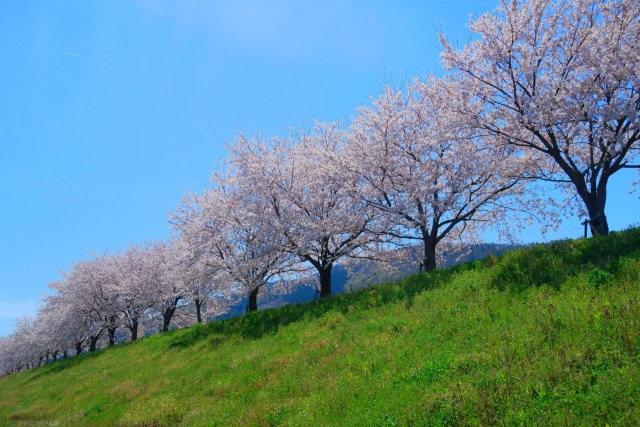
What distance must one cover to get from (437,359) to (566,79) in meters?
16.2

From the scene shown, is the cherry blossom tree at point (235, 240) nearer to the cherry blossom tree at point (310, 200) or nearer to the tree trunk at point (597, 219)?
the cherry blossom tree at point (310, 200)

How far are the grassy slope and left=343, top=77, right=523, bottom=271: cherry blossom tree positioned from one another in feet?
21.9

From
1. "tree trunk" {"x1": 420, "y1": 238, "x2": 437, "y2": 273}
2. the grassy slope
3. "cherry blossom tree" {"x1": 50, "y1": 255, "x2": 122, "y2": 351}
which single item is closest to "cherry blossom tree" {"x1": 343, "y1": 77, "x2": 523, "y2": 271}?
"tree trunk" {"x1": 420, "y1": 238, "x2": 437, "y2": 273}

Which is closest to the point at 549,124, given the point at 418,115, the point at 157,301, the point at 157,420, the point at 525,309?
the point at 418,115

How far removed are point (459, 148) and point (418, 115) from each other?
13.3 feet

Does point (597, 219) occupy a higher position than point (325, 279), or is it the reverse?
point (597, 219)

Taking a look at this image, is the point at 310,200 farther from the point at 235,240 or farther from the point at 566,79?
the point at 566,79

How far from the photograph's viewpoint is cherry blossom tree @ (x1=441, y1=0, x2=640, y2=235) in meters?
18.7

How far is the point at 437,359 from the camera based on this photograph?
35.3 ft

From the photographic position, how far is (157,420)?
14.8m

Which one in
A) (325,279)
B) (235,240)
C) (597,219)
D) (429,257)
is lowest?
(325,279)

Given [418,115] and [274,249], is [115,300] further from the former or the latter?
[418,115]

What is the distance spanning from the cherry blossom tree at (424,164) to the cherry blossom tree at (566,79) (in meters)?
1.91

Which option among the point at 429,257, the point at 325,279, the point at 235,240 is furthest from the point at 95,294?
the point at 429,257
